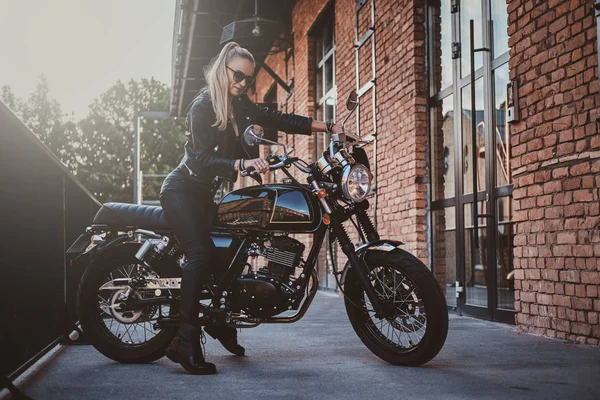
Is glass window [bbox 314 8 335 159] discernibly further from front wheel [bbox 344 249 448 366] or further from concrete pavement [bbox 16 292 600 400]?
front wheel [bbox 344 249 448 366]

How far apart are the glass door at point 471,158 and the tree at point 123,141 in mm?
36648

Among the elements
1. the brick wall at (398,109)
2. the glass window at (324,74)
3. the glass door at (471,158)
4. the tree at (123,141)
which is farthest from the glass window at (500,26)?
the tree at (123,141)

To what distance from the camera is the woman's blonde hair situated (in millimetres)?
3992

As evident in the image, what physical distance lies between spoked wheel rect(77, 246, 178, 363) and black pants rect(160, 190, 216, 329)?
0.30 metres

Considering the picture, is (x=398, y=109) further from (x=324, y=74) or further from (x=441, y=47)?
(x=324, y=74)

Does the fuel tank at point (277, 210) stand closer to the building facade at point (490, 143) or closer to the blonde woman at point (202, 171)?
the blonde woman at point (202, 171)

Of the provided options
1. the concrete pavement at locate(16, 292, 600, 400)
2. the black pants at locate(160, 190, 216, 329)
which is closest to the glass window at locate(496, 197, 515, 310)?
the concrete pavement at locate(16, 292, 600, 400)

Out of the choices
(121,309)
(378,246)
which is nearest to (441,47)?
(378,246)

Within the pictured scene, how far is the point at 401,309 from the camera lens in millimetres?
3846

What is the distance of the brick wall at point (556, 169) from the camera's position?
4.57m

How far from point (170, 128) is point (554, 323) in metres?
41.7

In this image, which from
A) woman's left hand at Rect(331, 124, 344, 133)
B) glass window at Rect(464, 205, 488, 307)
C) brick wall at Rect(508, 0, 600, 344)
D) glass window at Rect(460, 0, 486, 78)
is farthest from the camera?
glass window at Rect(460, 0, 486, 78)

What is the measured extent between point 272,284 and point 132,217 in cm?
96

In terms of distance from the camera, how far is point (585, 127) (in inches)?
181
